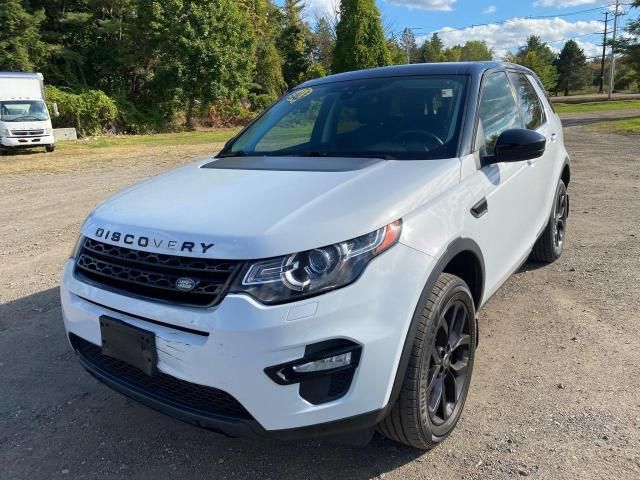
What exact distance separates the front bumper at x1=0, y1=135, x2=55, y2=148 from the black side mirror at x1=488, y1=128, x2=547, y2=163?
21.1 m

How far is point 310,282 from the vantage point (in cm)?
201

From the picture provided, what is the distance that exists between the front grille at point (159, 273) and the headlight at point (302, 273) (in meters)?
0.09

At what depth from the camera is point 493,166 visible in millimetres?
3084

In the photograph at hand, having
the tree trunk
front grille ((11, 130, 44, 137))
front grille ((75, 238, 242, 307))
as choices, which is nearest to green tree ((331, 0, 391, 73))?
the tree trunk

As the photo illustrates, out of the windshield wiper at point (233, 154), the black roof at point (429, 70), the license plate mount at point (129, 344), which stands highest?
the black roof at point (429, 70)

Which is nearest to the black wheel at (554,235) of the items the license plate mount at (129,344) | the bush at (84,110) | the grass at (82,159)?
the license plate mount at (129,344)

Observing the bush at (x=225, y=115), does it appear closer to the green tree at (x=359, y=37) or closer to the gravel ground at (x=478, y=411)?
the green tree at (x=359, y=37)

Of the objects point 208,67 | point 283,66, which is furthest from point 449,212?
point 283,66

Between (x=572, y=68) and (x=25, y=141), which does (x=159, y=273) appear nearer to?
(x=25, y=141)

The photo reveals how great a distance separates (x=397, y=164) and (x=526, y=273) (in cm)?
268

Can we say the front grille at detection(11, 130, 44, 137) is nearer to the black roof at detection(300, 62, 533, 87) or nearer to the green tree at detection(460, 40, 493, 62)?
the black roof at detection(300, 62, 533, 87)

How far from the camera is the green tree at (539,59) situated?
65750 millimetres

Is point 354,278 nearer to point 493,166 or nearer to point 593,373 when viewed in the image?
point 493,166

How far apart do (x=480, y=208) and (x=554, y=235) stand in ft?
8.08
